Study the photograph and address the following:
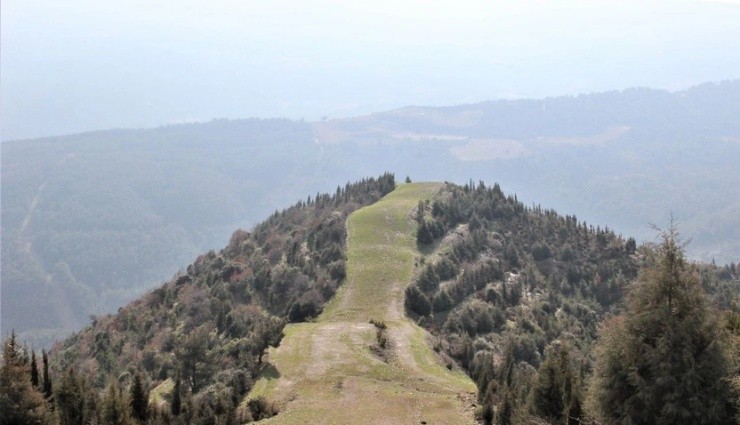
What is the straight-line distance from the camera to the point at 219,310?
217 ft

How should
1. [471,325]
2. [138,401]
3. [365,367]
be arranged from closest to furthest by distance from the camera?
1. [138,401]
2. [365,367]
3. [471,325]

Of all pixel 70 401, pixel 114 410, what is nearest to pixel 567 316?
pixel 70 401

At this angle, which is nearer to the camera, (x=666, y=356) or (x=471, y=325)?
(x=666, y=356)

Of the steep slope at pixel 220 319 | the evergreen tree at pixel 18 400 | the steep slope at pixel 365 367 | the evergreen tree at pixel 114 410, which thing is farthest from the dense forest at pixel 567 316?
the evergreen tree at pixel 18 400

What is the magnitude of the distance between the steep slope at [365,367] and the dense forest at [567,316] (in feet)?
7.64

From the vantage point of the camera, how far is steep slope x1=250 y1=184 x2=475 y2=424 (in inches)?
1243

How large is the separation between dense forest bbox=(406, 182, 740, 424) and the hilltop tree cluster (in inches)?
489

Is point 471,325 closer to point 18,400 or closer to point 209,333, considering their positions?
point 209,333

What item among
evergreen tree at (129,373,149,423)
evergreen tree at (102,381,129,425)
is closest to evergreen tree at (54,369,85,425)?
evergreen tree at (129,373,149,423)

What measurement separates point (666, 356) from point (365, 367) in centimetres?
2271

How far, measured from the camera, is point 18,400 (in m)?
24.8

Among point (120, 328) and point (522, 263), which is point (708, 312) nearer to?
point (522, 263)

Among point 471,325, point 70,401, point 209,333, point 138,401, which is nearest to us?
point 70,401

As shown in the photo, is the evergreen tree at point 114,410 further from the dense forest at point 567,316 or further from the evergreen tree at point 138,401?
the dense forest at point 567,316
